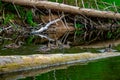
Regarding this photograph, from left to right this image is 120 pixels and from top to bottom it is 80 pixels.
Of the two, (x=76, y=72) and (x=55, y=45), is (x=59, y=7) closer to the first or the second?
(x=55, y=45)

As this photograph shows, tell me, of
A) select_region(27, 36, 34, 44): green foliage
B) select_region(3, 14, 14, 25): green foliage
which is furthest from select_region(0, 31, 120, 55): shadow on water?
select_region(3, 14, 14, 25): green foliage

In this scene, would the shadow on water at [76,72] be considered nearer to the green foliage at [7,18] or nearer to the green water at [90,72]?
the green water at [90,72]

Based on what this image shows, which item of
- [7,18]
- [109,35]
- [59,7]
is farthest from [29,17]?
[109,35]

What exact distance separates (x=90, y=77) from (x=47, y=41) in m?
6.44

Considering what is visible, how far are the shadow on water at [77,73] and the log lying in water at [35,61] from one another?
4.9 inches

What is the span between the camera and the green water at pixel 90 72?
8.62 meters

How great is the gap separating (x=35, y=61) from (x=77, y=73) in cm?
96

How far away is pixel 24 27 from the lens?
56.9 feet

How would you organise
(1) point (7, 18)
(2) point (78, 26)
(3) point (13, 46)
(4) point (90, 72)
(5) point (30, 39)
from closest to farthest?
(4) point (90, 72) → (3) point (13, 46) → (5) point (30, 39) → (1) point (7, 18) → (2) point (78, 26)

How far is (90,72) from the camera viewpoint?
9.37 m

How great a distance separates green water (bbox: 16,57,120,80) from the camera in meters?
8.62

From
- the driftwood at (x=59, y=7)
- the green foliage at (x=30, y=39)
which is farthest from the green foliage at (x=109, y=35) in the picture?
the green foliage at (x=30, y=39)

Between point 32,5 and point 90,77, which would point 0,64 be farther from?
point 32,5

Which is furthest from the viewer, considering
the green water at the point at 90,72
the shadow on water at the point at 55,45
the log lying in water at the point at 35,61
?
the shadow on water at the point at 55,45
